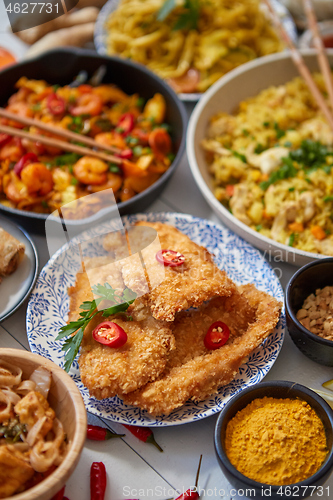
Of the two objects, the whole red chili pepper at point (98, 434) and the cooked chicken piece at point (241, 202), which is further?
the cooked chicken piece at point (241, 202)

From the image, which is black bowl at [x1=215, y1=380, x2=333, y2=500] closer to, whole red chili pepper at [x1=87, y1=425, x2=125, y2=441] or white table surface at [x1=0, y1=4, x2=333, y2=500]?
white table surface at [x1=0, y1=4, x2=333, y2=500]

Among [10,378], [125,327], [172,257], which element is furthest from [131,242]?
[10,378]

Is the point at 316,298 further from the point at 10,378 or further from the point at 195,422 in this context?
the point at 10,378

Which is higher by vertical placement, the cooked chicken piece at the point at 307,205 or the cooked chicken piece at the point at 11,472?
the cooked chicken piece at the point at 11,472

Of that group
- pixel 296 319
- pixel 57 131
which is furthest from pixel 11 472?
pixel 57 131

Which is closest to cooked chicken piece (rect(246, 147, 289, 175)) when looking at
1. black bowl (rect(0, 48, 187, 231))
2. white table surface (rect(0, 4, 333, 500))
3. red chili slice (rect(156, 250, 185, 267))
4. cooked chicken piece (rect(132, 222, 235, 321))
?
black bowl (rect(0, 48, 187, 231))

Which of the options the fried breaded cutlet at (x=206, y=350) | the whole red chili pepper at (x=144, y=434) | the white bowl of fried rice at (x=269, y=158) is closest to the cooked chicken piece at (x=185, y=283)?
the fried breaded cutlet at (x=206, y=350)

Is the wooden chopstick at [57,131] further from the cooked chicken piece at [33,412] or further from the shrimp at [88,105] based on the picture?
the cooked chicken piece at [33,412]

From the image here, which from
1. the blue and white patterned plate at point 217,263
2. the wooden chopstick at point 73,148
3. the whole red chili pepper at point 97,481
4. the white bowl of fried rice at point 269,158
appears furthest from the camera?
the wooden chopstick at point 73,148
